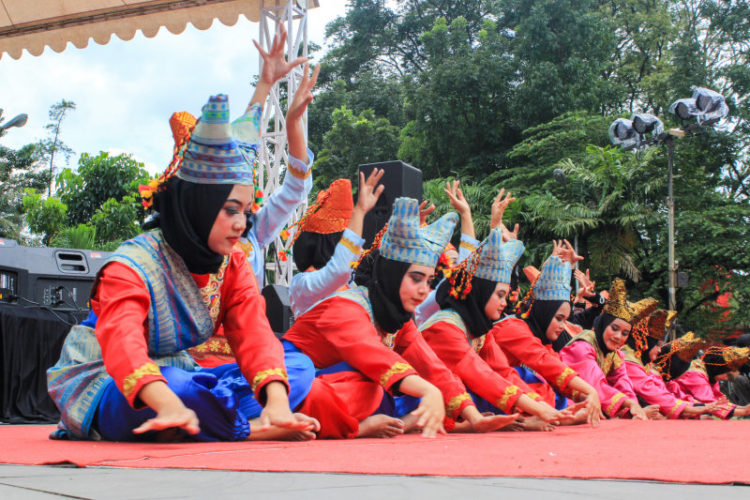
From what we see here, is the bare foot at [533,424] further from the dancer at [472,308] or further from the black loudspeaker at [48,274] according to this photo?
the black loudspeaker at [48,274]

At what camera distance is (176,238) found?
2.55 meters

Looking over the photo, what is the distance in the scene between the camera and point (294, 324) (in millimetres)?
3436

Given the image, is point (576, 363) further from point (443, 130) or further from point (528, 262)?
point (443, 130)

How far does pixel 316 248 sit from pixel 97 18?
464 cm

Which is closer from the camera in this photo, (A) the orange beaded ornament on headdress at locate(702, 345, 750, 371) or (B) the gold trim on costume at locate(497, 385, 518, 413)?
(B) the gold trim on costume at locate(497, 385, 518, 413)

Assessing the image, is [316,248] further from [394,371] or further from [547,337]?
[547,337]

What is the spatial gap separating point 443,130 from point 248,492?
695 inches

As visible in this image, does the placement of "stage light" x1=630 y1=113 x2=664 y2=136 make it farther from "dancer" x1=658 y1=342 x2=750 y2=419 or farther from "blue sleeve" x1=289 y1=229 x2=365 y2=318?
"blue sleeve" x1=289 y1=229 x2=365 y2=318

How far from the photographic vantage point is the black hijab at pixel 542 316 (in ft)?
17.4

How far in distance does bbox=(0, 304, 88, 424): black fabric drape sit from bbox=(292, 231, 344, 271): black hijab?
7.40 feet

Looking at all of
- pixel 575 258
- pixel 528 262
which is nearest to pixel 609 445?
pixel 575 258

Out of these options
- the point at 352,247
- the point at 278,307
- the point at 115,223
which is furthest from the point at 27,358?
the point at 115,223

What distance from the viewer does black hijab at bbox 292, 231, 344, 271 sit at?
4.30 metres

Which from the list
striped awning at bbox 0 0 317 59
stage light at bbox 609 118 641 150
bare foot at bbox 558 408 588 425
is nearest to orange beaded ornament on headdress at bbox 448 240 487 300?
bare foot at bbox 558 408 588 425
